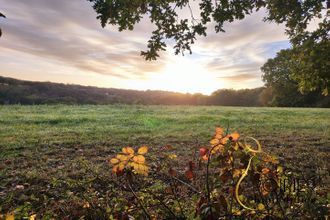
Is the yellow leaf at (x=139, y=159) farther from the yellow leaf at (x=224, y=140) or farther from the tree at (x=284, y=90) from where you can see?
the tree at (x=284, y=90)

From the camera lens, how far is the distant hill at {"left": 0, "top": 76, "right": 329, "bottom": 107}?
41.3 metres

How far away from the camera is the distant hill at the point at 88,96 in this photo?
4134 cm

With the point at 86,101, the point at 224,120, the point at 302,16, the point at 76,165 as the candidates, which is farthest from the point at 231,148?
the point at 86,101

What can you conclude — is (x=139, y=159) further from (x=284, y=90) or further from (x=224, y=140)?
(x=284, y=90)

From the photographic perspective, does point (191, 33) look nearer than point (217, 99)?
Yes

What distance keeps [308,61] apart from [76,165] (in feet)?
30.1

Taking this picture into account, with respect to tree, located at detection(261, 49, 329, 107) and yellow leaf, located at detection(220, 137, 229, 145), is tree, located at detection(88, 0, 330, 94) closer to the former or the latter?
yellow leaf, located at detection(220, 137, 229, 145)

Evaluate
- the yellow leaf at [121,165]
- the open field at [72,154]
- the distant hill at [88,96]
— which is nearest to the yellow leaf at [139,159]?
the yellow leaf at [121,165]

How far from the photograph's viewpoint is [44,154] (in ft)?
32.4

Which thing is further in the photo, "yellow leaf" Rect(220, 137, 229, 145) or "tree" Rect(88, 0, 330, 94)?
"tree" Rect(88, 0, 330, 94)

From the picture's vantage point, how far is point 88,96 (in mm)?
47656

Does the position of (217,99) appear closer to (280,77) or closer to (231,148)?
(280,77)

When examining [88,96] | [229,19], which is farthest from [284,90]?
[229,19]

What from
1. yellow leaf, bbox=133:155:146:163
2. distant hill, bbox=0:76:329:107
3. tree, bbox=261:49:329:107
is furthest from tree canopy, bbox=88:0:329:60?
tree, bbox=261:49:329:107
